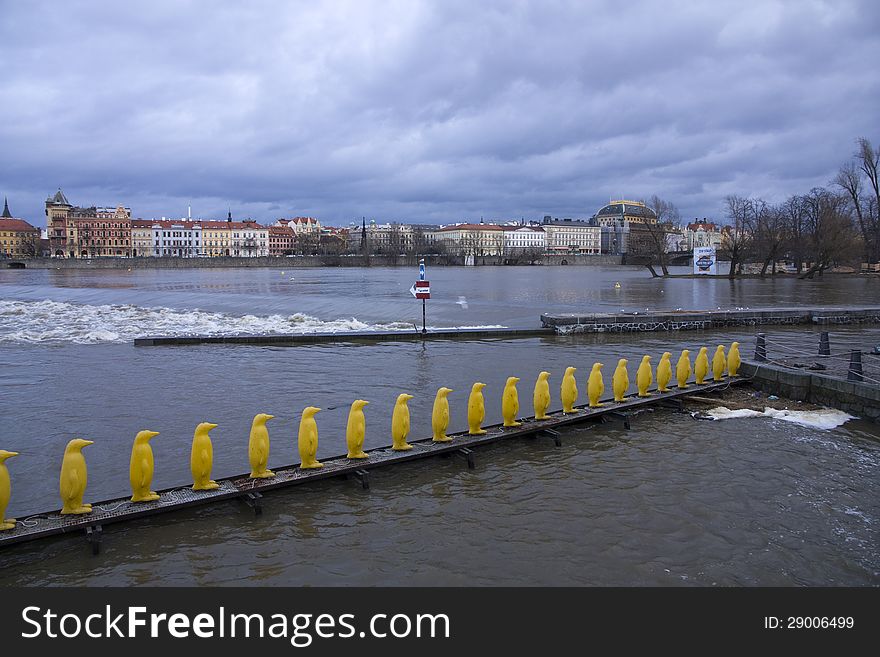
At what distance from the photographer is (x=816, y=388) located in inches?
594

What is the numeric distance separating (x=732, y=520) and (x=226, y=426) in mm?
9519

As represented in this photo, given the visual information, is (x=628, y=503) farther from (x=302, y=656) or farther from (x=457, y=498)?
(x=302, y=656)

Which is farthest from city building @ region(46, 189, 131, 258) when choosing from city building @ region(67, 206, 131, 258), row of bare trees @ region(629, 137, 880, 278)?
row of bare trees @ region(629, 137, 880, 278)

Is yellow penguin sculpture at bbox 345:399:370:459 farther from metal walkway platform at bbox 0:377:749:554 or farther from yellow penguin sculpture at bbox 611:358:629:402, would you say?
yellow penguin sculpture at bbox 611:358:629:402

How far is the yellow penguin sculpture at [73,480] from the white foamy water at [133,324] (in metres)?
19.7

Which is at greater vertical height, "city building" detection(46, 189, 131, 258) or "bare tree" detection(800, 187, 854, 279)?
"city building" detection(46, 189, 131, 258)

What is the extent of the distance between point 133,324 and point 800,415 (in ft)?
102

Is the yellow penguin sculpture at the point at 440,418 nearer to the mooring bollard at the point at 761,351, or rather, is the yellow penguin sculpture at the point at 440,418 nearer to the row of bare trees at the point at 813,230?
the mooring bollard at the point at 761,351

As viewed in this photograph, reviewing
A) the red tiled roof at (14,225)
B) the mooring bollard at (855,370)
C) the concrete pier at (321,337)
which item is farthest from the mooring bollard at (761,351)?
the red tiled roof at (14,225)

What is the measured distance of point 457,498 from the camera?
9531 millimetres

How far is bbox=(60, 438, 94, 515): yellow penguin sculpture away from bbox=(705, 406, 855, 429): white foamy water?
1176 cm

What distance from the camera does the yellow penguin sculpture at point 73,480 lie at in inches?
312

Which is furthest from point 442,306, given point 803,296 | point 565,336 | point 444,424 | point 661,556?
point 661,556

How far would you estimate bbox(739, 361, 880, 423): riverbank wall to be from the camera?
45.0ft
